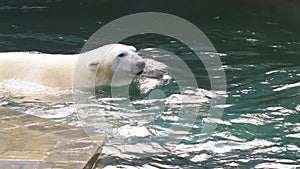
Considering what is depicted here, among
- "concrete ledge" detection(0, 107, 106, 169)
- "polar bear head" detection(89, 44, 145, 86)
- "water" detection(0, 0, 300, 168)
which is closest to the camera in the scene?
"concrete ledge" detection(0, 107, 106, 169)

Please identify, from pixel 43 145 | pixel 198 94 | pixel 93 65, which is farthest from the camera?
pixel 93 65

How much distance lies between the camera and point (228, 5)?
11.3 meters

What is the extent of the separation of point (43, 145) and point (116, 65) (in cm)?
245

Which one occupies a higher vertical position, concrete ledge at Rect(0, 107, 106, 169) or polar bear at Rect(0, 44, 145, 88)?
polar bear at Rect(0, 44, 145, 88)

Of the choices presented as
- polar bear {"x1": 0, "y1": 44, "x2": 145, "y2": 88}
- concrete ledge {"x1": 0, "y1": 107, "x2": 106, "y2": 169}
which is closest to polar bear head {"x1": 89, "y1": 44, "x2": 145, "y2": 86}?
polar bear {"x1": 0, "y1": 44, "x2": 145, "y2": 88}

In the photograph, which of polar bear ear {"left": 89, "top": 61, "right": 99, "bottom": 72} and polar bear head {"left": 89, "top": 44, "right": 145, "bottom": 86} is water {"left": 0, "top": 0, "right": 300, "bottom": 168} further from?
polar bear ear {"left": 89, "top": 61, "right": 99, "bottom": 72}

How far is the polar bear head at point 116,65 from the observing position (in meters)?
6.49

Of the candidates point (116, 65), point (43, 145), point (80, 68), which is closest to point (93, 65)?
point (80, 68)

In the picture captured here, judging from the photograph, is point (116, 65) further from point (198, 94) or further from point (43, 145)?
point (43, 145)

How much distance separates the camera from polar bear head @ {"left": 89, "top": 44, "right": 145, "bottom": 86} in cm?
649

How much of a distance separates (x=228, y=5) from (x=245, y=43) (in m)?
2.96

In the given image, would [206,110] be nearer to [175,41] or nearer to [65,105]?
[65,105]

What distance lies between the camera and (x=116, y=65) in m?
6.56

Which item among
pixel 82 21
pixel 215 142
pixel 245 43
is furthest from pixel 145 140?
pixel 82 21
